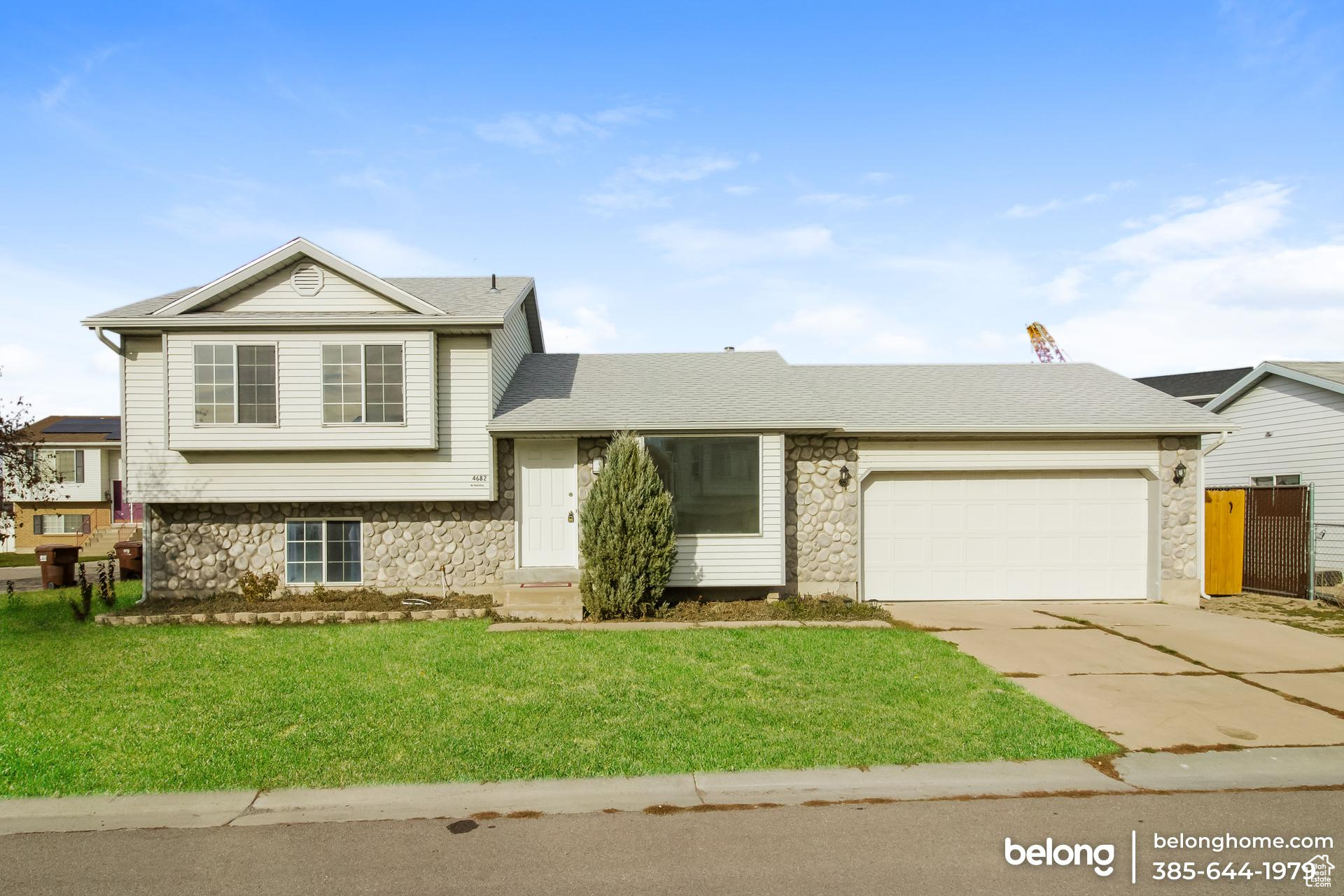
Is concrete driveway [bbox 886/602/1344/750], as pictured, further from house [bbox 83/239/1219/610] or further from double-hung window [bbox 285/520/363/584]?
double-hung window [bbox 285/520/363/584]

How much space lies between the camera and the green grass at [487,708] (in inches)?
230

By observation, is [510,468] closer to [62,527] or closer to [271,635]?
[271,635]

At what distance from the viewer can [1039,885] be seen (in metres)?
4.22

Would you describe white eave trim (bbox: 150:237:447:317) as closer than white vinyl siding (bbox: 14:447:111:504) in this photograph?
Yes

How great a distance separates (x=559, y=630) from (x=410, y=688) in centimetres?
303

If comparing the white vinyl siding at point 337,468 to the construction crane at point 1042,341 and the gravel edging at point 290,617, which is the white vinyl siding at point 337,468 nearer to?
the gravel edging at point 290,617

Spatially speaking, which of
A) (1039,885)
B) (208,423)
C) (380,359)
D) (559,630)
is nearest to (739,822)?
(1039,885)

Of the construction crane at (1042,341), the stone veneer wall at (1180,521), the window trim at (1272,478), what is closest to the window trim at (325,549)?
the stone veneer wall at (1180,521)

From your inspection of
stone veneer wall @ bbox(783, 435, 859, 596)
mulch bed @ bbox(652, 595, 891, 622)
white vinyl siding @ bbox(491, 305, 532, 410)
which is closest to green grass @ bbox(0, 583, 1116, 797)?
mulch bed @ bbox(652, 595, 891, 622)

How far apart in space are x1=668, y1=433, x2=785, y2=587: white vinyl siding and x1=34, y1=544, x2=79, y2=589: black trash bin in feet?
43.4

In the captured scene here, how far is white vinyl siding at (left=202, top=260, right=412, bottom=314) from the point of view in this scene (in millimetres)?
12359

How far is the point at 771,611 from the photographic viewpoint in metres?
11.8

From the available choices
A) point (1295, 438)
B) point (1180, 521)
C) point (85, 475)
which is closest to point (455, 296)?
point (1180, 521)

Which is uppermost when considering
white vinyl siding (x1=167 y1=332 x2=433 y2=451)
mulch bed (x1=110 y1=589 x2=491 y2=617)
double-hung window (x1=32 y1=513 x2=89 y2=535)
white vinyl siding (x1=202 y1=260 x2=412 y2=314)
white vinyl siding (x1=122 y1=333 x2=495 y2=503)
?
white vinyl siding (x1=202 y1=260 x2=412 y2=314)
